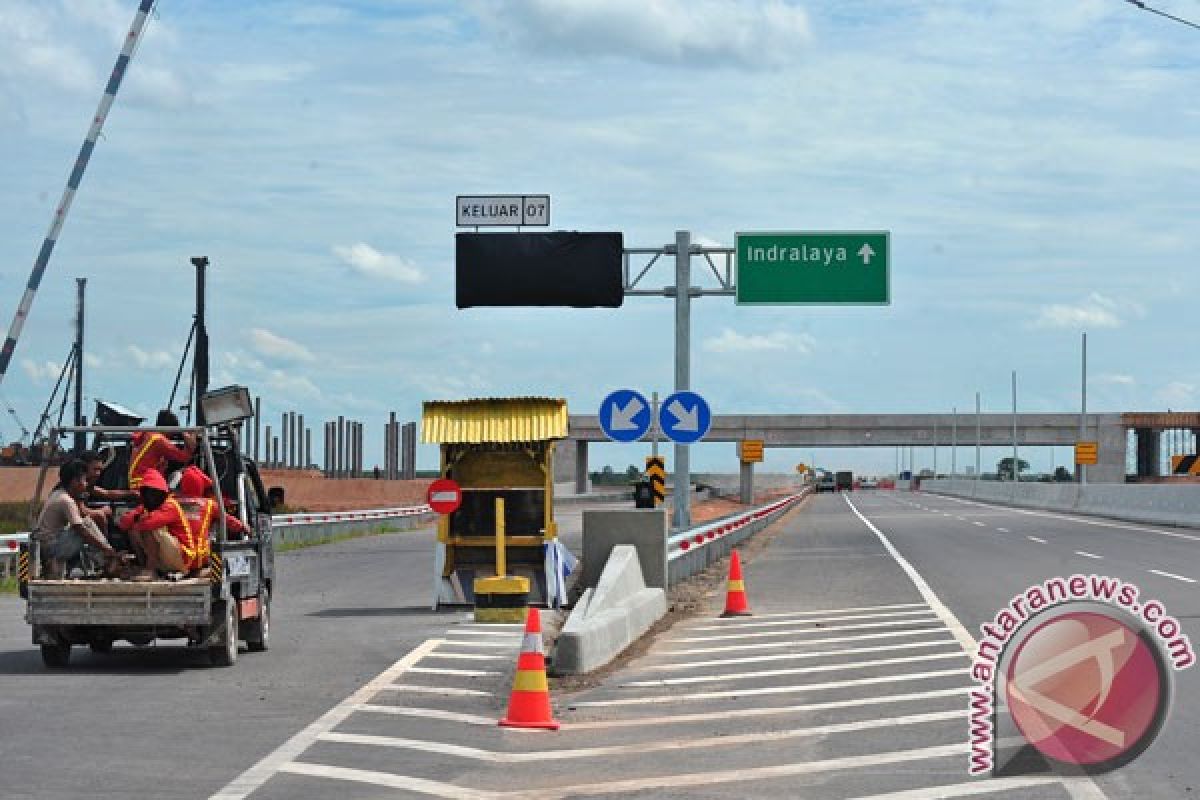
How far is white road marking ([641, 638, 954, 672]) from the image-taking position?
16.4 metres

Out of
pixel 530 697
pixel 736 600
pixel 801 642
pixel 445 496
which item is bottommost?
pixel 801 642

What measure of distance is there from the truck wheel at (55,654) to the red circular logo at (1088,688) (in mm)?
9390

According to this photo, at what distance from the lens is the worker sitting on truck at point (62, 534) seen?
16.0m

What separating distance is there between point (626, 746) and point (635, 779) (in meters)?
1.32

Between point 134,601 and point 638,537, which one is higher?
point 638,537

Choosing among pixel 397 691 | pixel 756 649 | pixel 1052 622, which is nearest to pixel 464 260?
pixel 756 649

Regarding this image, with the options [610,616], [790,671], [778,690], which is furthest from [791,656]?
[778,690]

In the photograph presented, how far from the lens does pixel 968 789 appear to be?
9523 millimetres

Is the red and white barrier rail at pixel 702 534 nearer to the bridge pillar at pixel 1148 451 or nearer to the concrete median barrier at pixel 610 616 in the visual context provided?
the concrete median barrier at pixel 610 616

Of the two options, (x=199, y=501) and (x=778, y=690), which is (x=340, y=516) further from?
(x=778, y=690)

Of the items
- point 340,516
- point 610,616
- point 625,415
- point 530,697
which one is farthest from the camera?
point 340,516

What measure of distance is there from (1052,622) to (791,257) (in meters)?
27.6

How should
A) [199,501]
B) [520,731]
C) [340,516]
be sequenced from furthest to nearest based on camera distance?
[340,516] → [199,501] → [520,731]

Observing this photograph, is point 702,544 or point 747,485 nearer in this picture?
point 702,544
